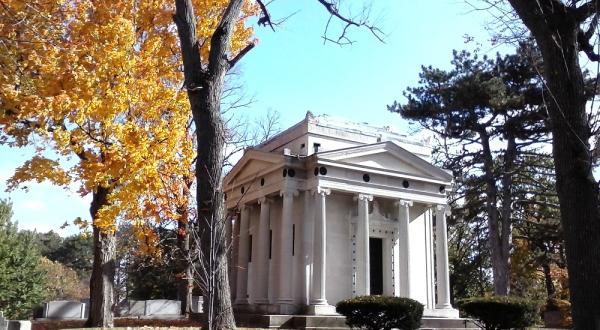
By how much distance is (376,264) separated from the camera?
21.5 m

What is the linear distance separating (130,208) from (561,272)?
28061 mm

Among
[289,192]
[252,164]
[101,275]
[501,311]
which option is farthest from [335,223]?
[101,275]

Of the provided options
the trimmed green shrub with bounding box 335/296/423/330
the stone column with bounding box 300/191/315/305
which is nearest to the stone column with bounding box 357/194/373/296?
the stone column with bounding box 300/191/315/305

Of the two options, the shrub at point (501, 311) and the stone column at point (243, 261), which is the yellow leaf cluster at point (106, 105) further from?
the shrub at point (501, 311)

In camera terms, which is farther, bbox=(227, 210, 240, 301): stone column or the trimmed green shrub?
bbox=(227, 210, 240, 301): stone column

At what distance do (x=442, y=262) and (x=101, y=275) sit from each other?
13.3 m

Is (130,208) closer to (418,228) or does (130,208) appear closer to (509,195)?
(418,228)

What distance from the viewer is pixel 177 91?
601 inches

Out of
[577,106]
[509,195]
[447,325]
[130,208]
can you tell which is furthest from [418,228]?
[577,106]

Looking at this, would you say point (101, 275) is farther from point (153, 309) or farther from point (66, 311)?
point (153, 309)

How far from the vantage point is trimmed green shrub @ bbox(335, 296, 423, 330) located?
14680mm

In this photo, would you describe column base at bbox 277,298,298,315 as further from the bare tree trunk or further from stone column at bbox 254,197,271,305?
the bare tree trunk

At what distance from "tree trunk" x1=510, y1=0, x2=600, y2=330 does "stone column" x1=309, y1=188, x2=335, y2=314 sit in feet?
44.5

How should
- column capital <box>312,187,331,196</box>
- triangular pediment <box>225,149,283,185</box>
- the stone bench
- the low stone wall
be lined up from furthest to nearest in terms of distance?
the low stone wall → the stone bench → triangular pediment <box>225,149,283,185</box> → column capital <box>312,187,331,196</box>
